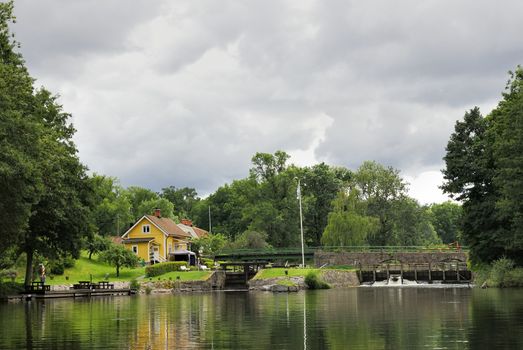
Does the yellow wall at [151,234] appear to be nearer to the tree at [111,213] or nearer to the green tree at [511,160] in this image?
the tree at [111,213]

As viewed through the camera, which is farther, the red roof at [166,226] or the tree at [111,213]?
the tree at [111,213]

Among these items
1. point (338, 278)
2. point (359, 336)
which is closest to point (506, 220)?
point (338, 278)

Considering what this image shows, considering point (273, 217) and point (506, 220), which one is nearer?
point (506, 220)

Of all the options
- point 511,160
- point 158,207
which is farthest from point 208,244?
point 511,160

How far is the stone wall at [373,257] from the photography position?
8481 centimetres

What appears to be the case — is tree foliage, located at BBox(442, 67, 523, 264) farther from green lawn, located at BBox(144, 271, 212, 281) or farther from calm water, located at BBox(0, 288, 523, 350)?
green lawn, located at BBox(144, 271, 212, 281)

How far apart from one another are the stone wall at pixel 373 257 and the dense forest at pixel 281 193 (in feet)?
26.4

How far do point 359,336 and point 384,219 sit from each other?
280 feet

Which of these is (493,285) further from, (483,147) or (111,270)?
(111,270)

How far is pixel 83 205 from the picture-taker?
2148 inches

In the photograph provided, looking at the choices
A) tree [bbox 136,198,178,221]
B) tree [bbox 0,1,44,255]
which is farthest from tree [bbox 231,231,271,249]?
tree [bbox 0,1,44,255]

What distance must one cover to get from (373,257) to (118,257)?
31230mm

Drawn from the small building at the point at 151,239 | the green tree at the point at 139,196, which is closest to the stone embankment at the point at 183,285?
the small building at the point at 151,239

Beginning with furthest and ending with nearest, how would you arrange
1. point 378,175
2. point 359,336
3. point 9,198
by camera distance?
point 378,175 < point 9,198 < point 359,336
